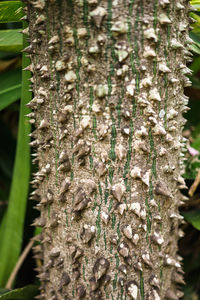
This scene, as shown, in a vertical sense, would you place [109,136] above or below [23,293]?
above

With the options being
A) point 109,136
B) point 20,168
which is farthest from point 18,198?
point 109,136

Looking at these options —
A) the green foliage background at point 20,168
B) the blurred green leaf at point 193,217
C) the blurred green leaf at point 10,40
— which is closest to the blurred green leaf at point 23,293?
the green foliage background at point 20,168

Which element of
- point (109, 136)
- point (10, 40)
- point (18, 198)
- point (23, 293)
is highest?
point (10, 40)

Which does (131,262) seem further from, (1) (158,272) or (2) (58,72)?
(2) (58,72)

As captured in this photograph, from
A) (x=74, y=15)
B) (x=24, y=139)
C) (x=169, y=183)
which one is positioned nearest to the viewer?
(x=74, y=15)

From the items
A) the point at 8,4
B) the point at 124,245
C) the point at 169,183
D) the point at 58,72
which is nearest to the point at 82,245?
the point at 124,245

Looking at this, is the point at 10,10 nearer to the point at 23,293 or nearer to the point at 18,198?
the point at 18,198
